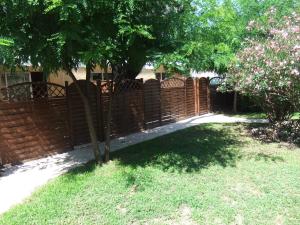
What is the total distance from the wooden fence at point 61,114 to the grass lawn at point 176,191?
5.67 feet

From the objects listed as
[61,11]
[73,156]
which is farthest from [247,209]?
[73,156]

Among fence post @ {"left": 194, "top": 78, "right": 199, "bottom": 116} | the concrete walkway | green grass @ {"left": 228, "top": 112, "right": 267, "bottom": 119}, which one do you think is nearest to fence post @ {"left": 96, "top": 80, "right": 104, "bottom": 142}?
the concrete walkway

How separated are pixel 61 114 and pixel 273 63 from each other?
5.43 meters

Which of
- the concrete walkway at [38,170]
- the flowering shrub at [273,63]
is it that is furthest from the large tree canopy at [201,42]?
Answer: the concrete walkway at [38,170]

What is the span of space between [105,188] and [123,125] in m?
5.48

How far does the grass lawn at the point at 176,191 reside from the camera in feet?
18.4

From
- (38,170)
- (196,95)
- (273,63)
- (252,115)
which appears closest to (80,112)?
(38,170)

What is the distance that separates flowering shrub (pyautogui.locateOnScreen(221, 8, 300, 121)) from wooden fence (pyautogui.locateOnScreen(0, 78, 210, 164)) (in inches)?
134

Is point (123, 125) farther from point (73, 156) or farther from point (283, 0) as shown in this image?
point (283, 0)

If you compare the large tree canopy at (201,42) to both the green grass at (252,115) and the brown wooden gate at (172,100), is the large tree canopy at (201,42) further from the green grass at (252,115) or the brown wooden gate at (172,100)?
the green grass at (252,115)

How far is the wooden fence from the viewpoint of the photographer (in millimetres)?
8586

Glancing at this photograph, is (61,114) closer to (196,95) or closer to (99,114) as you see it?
(99,114)

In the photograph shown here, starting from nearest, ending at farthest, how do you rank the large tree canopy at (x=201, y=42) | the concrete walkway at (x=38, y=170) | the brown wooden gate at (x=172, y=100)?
1. the concrete walkway at (x=38, y=170)
2. the large tree canopy at (x=201, y=42)
3. the brown wooden gate at (x=172, y=100)

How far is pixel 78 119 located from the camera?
10281 mm
